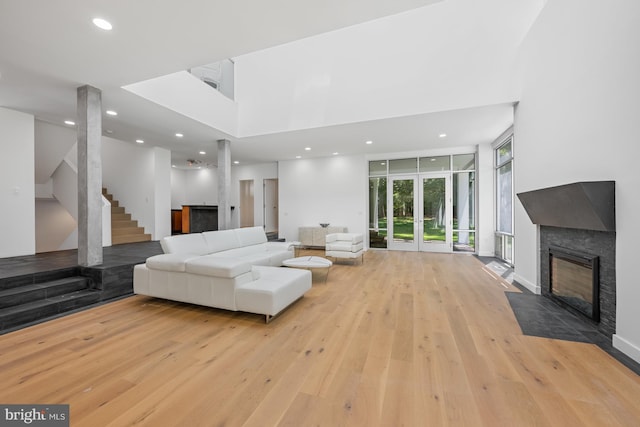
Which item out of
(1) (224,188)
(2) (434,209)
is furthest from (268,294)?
(2) (434,209)

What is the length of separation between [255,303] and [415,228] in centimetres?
627

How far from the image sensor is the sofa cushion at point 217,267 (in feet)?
9.64

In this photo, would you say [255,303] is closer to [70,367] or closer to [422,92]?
[70,367]

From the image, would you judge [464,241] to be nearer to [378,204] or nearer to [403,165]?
[378,204]

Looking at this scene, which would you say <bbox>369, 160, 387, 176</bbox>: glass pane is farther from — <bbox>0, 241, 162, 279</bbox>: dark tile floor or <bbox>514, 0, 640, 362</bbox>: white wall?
<bbox>0, 241, 162, 279</bbox>: dark tile floor

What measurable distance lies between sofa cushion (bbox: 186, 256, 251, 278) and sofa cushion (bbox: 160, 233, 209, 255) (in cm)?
97

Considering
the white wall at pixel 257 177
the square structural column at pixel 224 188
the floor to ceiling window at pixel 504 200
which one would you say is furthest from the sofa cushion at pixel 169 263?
the floor to ceiling window at pixel 504 200

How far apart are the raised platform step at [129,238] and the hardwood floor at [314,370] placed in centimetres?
388

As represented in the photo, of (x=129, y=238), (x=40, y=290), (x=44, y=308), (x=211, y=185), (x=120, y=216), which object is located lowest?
(x=44, y=308)

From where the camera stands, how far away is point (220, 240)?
5.00 meters

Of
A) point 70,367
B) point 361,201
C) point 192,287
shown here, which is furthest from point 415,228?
point 70,367

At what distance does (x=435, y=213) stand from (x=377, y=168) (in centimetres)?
227

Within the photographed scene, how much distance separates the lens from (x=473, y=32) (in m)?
4.43

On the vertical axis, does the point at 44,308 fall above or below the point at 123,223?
below
